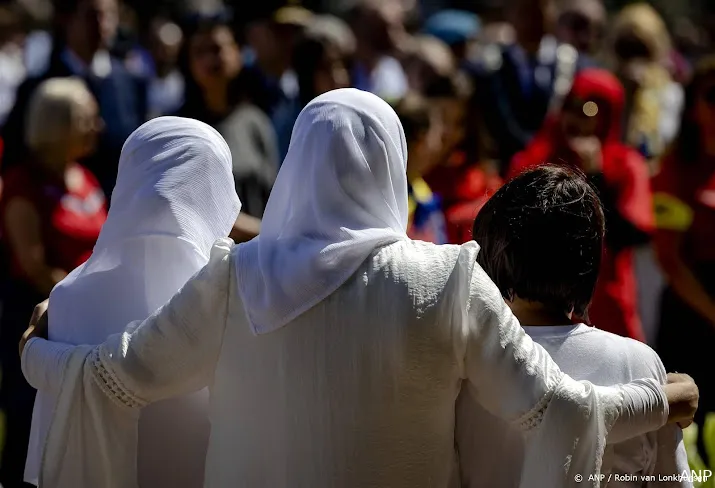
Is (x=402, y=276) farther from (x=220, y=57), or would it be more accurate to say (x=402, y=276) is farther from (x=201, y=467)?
(x=220, y=57)

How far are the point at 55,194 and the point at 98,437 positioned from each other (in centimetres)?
252

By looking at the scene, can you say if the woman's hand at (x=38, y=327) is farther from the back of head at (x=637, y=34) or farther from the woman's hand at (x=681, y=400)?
the back of head at (x=637, y=34)

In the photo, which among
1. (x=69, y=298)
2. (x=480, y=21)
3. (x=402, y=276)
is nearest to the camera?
(x=402, y=276)

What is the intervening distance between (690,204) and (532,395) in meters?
3.06

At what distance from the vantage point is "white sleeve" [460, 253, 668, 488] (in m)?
2.72

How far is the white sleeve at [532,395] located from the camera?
2723mm

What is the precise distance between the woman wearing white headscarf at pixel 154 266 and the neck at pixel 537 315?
0.78 meters

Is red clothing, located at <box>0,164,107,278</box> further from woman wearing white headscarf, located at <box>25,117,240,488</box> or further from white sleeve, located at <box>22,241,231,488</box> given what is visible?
white sleeve, located at <box>22,241,231,488</box>

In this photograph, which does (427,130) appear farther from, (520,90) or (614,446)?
(614,446)

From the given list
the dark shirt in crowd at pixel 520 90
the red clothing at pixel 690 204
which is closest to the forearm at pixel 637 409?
the red clothing at pixel 690 204

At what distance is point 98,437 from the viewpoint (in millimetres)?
2945

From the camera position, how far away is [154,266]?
3.14 meters

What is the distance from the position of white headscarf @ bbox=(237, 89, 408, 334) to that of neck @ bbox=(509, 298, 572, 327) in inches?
14.6

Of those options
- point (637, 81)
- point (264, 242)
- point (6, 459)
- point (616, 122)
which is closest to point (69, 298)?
point (264, 242)
